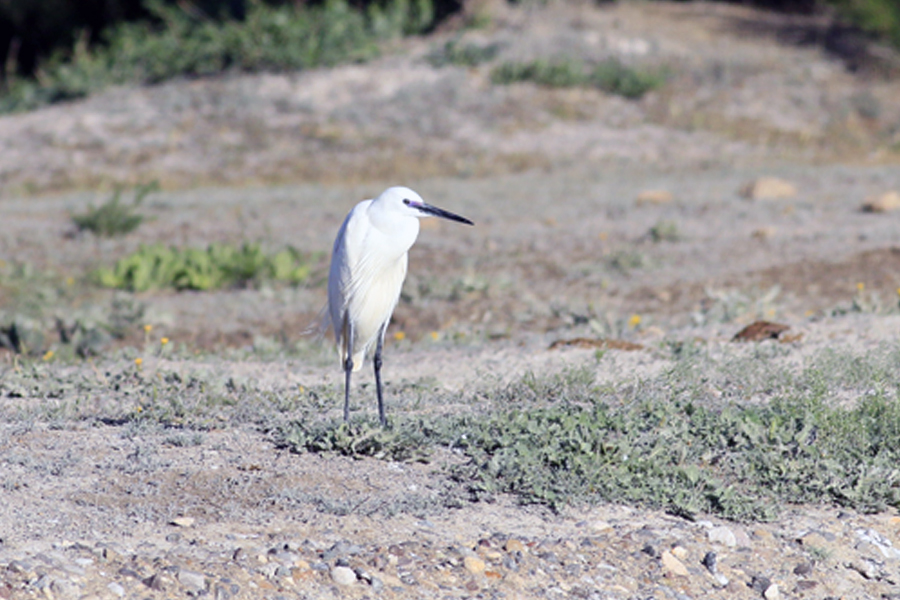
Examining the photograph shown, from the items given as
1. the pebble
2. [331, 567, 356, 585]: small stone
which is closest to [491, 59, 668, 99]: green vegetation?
the pebble

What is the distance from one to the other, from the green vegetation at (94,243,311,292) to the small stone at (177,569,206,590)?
5.89 meters

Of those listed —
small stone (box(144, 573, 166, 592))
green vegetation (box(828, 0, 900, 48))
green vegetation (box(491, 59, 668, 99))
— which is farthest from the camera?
green vegetation (box(828, 0, 900, 48))

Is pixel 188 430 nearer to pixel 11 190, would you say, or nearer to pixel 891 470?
pixel 891 470

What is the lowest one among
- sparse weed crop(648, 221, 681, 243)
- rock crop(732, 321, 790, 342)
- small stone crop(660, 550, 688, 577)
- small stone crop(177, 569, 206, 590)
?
sparse weed crop(648, 221, 681, 243)

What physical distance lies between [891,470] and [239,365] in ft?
11.6

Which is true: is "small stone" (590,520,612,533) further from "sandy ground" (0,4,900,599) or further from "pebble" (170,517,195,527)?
"pebble" (170,517,195,527)

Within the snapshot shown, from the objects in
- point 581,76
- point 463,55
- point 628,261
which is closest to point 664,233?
point 628,261

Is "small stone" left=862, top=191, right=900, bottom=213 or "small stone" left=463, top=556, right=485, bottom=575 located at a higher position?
"small stone" left=463, top=556, right=485, bottom=575

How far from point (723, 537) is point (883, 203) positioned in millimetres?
8168

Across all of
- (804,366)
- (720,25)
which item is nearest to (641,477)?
(804,366)

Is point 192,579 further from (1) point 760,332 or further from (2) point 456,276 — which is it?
(2) point 456,276

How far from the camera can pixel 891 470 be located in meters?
4.28

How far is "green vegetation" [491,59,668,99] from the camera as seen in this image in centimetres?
1686

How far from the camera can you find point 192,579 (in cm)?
333
